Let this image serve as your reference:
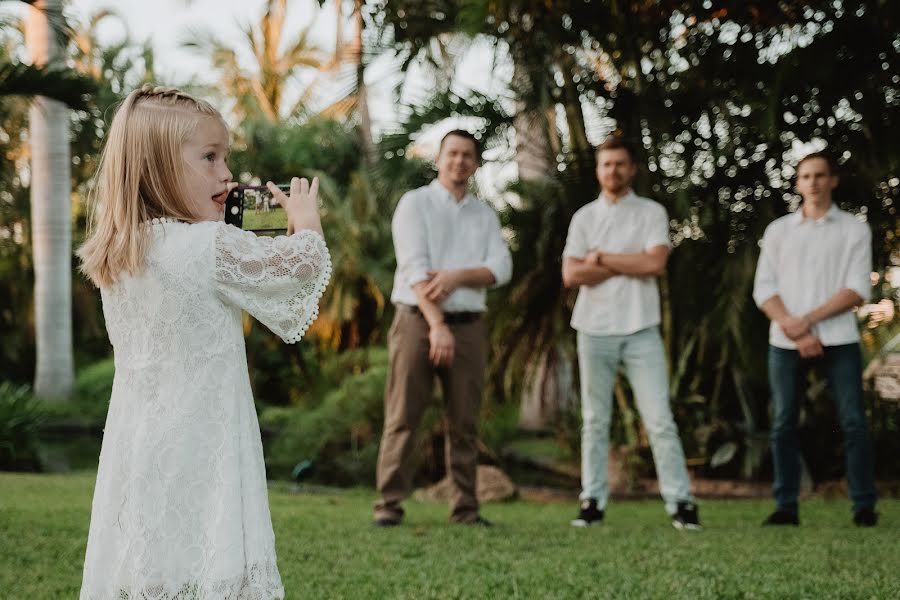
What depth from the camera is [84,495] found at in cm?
666

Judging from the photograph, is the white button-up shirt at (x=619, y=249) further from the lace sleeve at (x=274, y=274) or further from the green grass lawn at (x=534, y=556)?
the lace sleeve at (x=274, y=274)

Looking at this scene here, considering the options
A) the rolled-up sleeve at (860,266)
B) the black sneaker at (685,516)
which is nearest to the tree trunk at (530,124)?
the rolled-up sleeve at (860,266)

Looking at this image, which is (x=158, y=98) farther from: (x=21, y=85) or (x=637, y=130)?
(x=637, y=130)

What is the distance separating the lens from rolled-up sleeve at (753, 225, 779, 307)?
5480 mm

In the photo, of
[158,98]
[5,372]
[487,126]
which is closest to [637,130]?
[487,126]

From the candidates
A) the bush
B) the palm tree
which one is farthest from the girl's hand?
the palm tree

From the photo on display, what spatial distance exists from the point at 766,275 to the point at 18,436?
665cm

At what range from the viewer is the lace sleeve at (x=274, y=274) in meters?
2.27

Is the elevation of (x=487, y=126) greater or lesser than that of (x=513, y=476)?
greater

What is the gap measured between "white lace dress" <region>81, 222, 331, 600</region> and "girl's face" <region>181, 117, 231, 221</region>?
74 mm

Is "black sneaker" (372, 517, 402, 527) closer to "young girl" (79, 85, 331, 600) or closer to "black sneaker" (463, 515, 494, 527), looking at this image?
"black sneaker" (463, 515, 494, 527)

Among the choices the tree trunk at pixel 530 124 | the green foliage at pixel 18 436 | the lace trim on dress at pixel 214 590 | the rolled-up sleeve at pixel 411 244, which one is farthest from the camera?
the green foliage at pixel 18 436

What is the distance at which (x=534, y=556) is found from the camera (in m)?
4.32

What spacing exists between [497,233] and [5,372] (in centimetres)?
1256
